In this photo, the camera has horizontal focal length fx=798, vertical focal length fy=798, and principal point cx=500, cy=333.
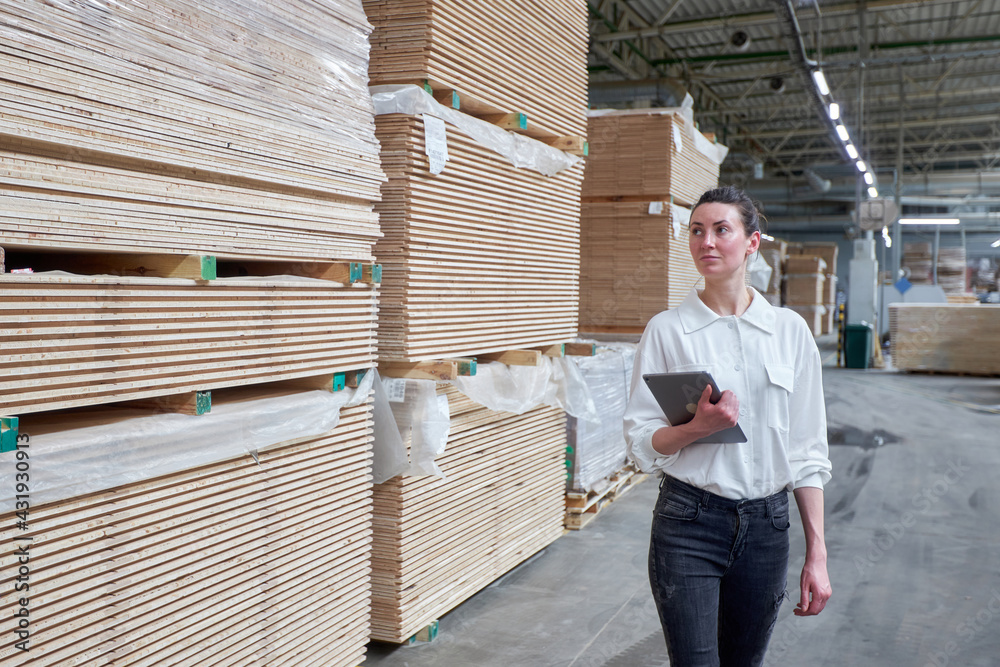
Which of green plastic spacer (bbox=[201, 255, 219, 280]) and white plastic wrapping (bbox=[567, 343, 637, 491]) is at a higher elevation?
green plastic spacer (bbox=[201, 255, 219, 280])

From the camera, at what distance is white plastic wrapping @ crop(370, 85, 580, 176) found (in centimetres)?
370

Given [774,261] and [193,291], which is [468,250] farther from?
[774,261]

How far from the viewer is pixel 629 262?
7.51m

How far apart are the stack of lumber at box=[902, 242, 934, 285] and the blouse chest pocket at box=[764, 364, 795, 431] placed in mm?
29780

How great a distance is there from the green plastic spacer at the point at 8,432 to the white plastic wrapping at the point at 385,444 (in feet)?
6.12

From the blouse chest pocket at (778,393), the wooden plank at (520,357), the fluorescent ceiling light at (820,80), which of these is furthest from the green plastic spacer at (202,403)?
the fluorescent ceiling light at (820,80)

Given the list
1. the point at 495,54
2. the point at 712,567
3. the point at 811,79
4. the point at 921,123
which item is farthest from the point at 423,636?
the point at 921,123

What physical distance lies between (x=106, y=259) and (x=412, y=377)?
1.59m

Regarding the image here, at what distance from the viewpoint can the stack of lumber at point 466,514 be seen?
3881 millimetres

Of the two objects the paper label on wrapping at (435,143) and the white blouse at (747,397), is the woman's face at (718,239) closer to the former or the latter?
the white blouse at (747,397)

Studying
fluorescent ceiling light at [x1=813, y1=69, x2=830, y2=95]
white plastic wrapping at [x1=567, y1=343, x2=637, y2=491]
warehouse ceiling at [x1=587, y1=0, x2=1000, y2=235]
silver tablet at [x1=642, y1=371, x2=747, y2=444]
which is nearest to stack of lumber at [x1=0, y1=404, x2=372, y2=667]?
silver tablet at [x1=642, y1=371, x2=747, y2=444]

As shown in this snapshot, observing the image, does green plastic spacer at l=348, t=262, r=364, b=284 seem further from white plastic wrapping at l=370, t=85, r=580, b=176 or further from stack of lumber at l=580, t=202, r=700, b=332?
stack of lumber at l=580, t=202, r=700, b=332

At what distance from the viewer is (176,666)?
2.57 meters

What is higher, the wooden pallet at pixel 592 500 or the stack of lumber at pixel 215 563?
the stack of lumber at pixel 215 563
